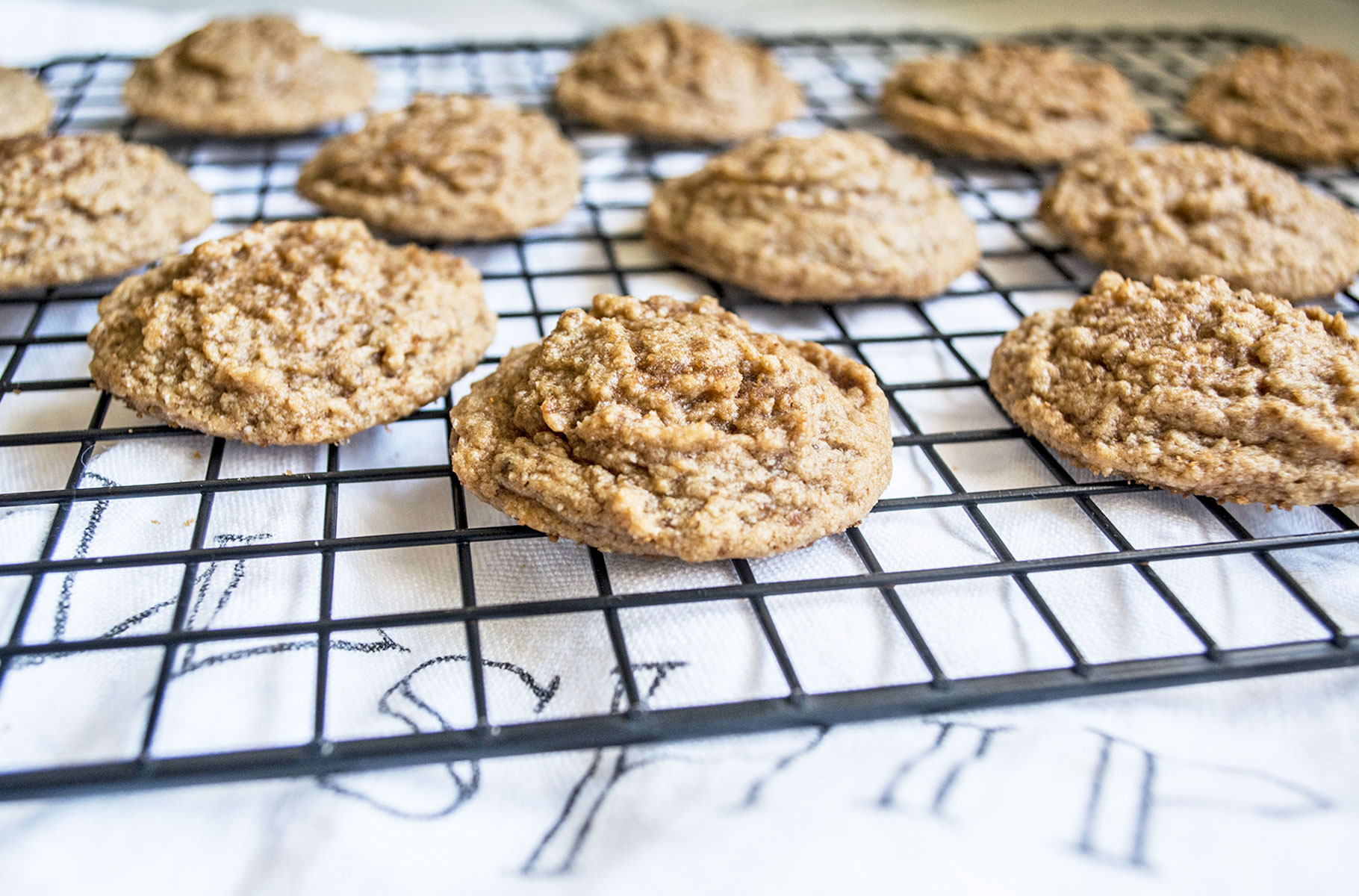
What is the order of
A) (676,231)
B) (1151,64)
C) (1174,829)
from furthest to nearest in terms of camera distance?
(1151,64) → (676,231) → (1174,829)

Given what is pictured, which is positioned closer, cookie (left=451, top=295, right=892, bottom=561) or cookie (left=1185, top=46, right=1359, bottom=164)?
cookie (left=451, top=295, right=892, bottom=561)

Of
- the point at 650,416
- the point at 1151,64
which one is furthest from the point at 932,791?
the point at 1151,64

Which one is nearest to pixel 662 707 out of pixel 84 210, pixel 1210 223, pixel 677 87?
pixel 84 210

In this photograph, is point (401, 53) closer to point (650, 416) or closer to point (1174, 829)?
point (650, 416)

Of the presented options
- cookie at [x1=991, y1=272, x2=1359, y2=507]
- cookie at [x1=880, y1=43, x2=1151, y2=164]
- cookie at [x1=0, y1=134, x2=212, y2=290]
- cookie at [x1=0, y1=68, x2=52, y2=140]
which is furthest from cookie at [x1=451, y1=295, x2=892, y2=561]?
cookie at [x1=0, y1=68, x2=52, y2=140]

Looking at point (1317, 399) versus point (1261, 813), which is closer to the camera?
point (1261, 813)

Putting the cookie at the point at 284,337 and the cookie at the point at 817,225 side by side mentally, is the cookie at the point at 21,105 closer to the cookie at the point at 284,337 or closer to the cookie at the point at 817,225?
the cookie at the point at 284,337

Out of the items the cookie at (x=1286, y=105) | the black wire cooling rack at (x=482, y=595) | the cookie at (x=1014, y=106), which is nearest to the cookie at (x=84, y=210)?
the black wire cooling rack at (x=482, y=595)

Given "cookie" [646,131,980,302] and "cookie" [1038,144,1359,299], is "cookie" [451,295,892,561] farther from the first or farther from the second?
"cookie" [1038,144,1359,299]

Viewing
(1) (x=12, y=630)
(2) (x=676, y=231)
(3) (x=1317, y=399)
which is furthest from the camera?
(2) (x=676, y=231)
